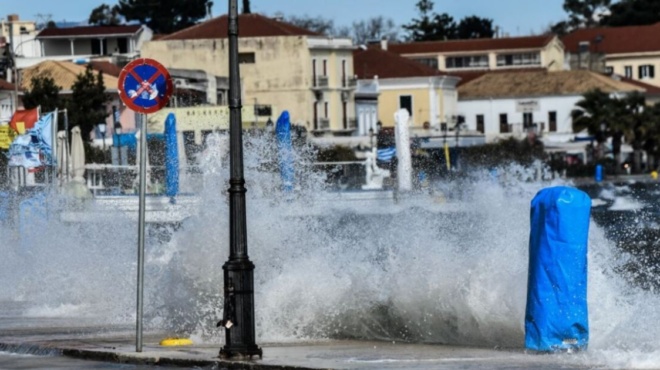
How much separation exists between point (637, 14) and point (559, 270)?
16798cm

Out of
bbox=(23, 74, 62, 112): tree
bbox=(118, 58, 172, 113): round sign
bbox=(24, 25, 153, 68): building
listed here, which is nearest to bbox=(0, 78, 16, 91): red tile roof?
bbox=(23, 74, 62, 112): tree

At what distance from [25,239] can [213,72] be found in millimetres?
71186

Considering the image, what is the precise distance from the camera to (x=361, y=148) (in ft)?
304

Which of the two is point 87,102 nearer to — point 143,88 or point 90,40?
point 90,40

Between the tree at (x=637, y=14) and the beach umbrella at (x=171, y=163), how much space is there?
445 ft

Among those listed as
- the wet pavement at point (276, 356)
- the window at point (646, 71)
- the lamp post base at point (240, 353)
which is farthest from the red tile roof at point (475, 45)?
the lamp post base at point (240, 353)

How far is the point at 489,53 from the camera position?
140 meters

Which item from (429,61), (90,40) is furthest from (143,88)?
(429,61)

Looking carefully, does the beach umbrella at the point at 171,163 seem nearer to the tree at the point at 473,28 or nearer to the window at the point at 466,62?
the window at the point at 466,62

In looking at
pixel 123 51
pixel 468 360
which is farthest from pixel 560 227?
pixel 123 51

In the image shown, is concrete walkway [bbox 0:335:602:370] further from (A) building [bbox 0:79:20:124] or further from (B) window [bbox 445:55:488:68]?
(B) window [bbox 445:55:488:68]

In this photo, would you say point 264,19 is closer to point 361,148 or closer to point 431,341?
point 361,148

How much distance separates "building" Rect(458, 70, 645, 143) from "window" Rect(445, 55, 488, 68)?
13.4 m

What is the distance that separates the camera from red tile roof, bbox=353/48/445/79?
386 feet
